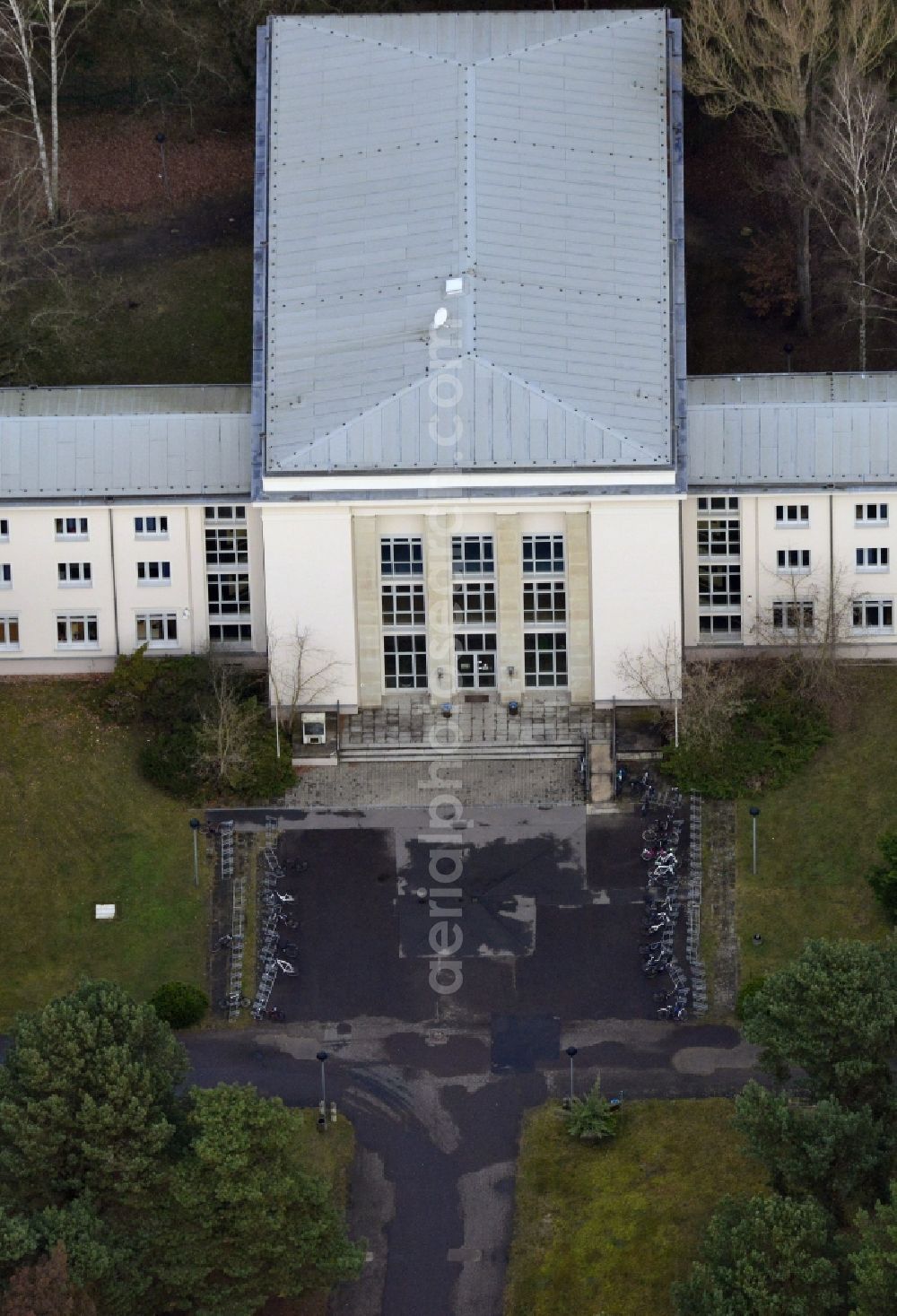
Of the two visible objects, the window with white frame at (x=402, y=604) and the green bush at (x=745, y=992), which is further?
the window with white frame at (x=402, y=604)

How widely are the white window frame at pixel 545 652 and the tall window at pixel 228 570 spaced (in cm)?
1091

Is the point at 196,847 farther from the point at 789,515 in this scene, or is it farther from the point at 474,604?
the point at 789,515

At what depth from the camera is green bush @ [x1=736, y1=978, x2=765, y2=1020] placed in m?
125

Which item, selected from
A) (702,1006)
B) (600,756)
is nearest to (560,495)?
(600,756)

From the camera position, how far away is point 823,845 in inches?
5217

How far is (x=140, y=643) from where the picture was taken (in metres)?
139

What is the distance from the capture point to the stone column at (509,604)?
13612 centimetres

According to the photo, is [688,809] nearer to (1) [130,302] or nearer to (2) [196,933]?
(2) [196,933]

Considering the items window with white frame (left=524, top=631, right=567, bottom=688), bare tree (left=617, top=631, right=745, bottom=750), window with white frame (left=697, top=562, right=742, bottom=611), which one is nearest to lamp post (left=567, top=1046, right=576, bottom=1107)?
bare tree (left=617, top=631, right=745, bottom=750)

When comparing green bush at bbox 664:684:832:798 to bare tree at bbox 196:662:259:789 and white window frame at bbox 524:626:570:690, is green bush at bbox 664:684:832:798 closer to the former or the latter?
white window frame at bbox 524:626:570:690

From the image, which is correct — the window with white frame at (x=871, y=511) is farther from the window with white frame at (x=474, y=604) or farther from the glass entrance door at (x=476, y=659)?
the glass entrance door at (x=476, y=659)

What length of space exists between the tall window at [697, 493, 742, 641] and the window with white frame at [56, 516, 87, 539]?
2401 cm

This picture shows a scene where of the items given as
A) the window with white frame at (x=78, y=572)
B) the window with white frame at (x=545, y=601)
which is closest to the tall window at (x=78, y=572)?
the window with white frame at (x=78, y=572)

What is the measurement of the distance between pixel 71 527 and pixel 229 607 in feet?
22.7
